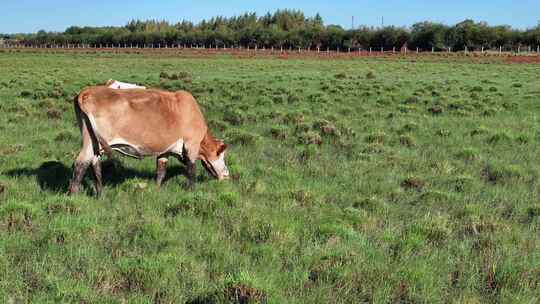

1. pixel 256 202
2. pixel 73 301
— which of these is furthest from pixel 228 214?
pixel 73 301

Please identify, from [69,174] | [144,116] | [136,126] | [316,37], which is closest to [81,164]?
[136,126]

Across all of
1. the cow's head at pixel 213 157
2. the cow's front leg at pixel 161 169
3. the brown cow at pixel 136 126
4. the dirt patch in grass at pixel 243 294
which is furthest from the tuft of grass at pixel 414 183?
the dirt patch in grass at pixel 243 294

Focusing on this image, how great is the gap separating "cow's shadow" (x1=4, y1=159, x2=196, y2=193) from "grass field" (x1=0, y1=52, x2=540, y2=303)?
4 cm

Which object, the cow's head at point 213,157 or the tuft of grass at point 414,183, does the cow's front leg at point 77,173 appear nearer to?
the cow's head at point 213,157

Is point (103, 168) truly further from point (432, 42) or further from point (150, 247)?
point (432, 42)

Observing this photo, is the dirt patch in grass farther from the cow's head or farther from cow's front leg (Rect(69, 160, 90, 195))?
the cow's head

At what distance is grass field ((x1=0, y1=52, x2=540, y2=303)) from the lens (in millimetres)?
5043

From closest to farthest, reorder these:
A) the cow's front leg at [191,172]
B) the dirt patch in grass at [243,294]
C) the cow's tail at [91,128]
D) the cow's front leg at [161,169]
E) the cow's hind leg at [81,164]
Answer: the dirt patch in grass at [243,294], the cow's tail at [91,128], the cow's hind leg at [81,164], the cow's front leg at [191,172], the cow's front leg at [161,169]

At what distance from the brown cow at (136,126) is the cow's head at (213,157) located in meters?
0.17

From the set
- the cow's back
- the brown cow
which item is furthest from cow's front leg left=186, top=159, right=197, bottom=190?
the cow's back

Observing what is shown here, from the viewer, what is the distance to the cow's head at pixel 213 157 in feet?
29.1

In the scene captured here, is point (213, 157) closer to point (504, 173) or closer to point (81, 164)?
point (81, 164)

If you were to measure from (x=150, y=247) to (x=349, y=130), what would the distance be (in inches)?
330

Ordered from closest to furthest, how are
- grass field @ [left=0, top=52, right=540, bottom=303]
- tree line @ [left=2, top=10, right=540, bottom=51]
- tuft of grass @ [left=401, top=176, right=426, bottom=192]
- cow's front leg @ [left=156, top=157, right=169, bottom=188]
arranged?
1. grass field @ [left=0, top=52, right=540, bottom=303]
2. cow's front leg @ [left=156, top=157, right=169, bottom=188]
3. tuft of grass @ [left=401, top=176, right=426, bottom=192]
4. tree line @ [left=2, top=10, right=540, bottom=51]
